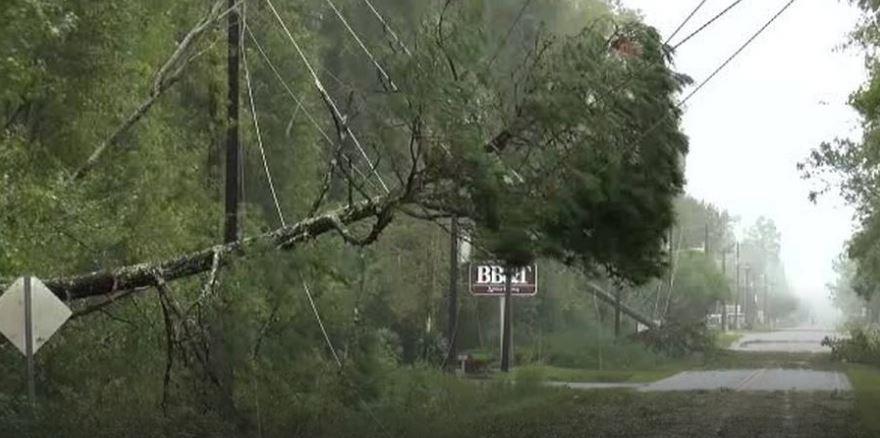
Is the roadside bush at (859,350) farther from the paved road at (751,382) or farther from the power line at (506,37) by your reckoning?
the power line at (506,37)

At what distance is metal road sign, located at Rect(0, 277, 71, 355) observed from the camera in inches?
647

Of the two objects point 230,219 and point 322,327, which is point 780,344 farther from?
point 230,219

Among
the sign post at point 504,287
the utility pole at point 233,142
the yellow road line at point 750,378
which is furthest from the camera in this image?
the sign post at point 504,287

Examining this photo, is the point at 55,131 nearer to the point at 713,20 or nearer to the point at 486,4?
the point at 486,4

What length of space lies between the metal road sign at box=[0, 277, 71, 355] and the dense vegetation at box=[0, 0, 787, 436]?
156cm

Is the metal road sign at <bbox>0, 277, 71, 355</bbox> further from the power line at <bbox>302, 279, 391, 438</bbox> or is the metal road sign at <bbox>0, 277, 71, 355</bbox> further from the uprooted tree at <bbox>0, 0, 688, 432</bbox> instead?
the power line at <bbox>302, 279, 391, 438</bbox>

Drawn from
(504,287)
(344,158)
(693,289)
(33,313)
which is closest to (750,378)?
(504,287)

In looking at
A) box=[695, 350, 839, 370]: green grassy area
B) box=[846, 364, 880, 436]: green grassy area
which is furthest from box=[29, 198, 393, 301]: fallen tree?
box=[695, 350, 839, 370]: green grassy area

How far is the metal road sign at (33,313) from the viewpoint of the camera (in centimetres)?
1642

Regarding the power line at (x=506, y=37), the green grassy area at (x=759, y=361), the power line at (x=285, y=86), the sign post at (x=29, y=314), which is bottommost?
the green grassy area at (x=759, y=361)

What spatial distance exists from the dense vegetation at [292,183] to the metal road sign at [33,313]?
1556mm

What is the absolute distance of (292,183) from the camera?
35.1m

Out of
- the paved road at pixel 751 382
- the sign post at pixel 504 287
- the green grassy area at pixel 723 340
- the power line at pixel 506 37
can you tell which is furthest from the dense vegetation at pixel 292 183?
the green grassy area at pixel 723 340

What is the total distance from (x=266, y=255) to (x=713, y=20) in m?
6.76
